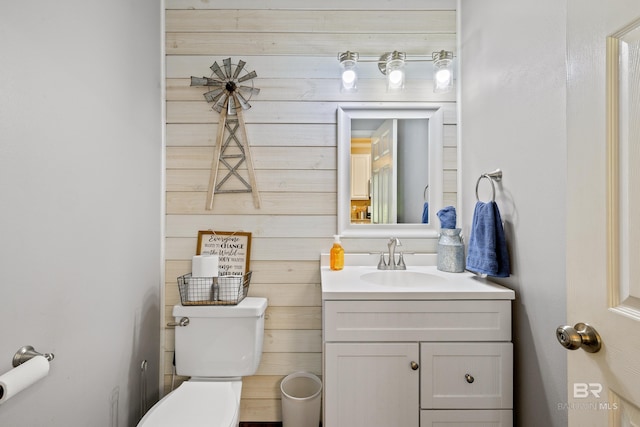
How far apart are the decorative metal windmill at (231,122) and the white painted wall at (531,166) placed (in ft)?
3.89

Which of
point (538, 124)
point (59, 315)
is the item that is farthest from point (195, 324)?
point (538, 124)

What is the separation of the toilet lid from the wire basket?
0.36 meters

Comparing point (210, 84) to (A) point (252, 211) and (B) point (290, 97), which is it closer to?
(B) point (290, 97)

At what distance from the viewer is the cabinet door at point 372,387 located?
117cm

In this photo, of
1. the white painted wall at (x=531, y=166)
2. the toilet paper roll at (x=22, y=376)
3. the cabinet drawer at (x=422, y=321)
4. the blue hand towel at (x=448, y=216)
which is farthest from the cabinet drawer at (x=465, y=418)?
the toilet paper roll at (x=22, y=376)

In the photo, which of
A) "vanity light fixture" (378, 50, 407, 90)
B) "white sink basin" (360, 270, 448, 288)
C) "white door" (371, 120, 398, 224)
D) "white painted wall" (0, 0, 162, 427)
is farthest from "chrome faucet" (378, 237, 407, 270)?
"white painted wall" (0, 0, 162, 427)

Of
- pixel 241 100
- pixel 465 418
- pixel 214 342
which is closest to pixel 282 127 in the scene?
pixel 241 100

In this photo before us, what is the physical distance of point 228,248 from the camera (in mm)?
1674

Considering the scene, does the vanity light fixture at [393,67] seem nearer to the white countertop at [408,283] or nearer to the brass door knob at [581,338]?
the white countertop at [408,283]

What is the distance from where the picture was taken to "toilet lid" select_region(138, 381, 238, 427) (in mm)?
1106

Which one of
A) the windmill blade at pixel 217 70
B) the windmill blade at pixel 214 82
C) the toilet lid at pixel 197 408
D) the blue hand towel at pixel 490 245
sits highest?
the windmill blade at pixel 217 70

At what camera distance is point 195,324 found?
1.44 metres

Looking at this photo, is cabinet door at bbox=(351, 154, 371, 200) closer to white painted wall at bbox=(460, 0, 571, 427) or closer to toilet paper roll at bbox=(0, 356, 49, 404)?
white painted wall at bbox=(460, 0, 571, 427)

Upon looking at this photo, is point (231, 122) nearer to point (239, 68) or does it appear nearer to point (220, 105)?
point (220, 105)
